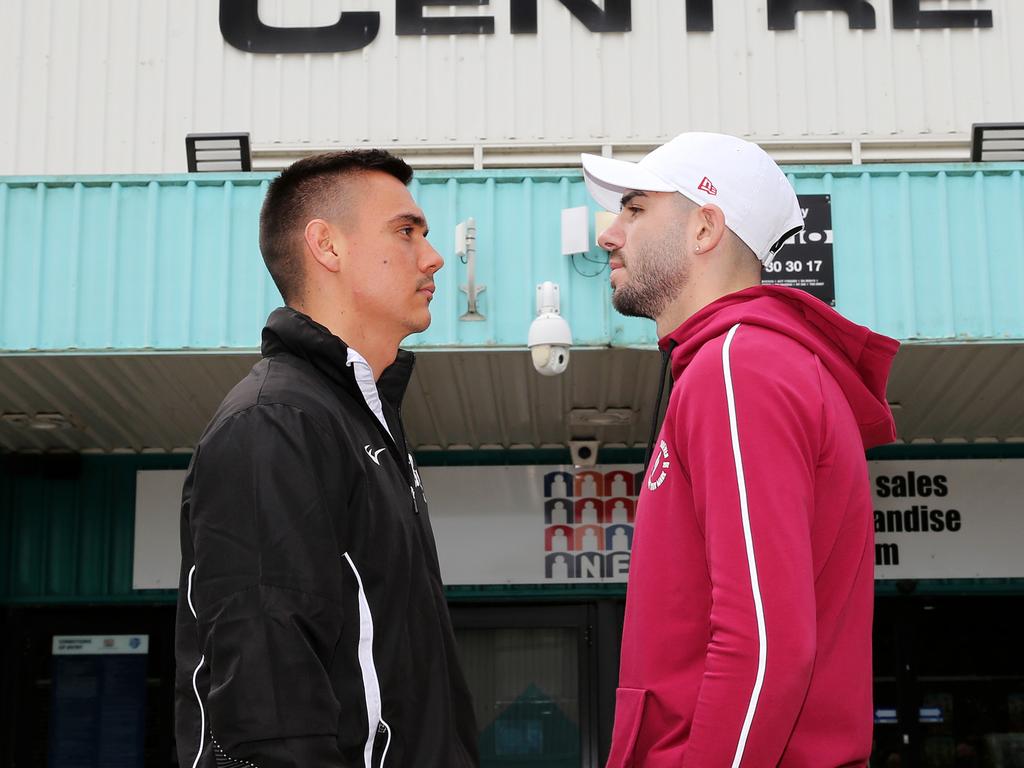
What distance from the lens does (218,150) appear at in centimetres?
782

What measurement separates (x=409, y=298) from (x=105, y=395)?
5.82 meters

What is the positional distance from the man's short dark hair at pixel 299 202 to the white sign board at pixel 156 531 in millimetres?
6902

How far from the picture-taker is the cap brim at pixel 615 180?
254 centimetres

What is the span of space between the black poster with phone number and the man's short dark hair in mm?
4075

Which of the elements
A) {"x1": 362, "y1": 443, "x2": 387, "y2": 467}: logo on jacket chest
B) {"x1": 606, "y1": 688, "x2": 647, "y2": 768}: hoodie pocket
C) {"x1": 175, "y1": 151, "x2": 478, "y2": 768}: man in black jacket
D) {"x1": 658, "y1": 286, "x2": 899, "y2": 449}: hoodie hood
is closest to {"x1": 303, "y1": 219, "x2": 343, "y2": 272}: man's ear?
{"x1": 175, "y1": 151, "x2": 478, "y2": 768}: man in black jacket

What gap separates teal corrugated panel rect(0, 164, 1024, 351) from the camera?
6.32 m

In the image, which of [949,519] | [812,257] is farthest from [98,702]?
[949,519]

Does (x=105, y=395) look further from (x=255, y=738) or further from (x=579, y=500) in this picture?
(x=255, y=738)

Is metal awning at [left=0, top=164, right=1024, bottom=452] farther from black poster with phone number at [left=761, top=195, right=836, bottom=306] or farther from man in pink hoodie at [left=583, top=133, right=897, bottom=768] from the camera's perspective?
man in pink hoodie at [left=583, top=133, right=897, bottom=768]

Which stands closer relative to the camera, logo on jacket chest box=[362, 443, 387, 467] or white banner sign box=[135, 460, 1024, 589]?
logo on jacket chest box=[362, 443, 387, 467]

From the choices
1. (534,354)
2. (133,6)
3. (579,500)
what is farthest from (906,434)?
(133,6)

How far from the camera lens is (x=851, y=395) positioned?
2424 mm

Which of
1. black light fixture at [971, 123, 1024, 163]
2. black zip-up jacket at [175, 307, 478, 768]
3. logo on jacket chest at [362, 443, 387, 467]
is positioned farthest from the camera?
black light fixture at [971, 123, 1024, 163]

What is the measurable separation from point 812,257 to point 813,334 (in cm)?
416
